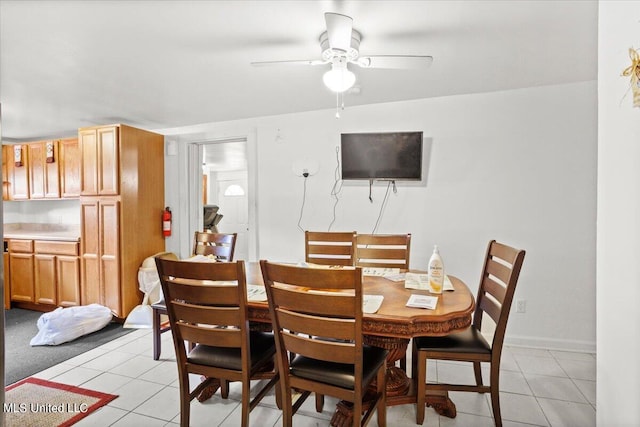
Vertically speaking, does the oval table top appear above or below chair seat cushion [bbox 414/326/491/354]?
above

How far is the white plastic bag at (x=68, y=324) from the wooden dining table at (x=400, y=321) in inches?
81.8

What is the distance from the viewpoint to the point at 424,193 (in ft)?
10.5

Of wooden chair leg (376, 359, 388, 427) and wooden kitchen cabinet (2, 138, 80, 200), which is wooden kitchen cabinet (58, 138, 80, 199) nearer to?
wooden kitchen cabinet (2, 138, 80, 200)

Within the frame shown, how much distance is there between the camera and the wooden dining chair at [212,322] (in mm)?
1588

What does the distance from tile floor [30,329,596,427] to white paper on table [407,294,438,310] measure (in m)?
0.77

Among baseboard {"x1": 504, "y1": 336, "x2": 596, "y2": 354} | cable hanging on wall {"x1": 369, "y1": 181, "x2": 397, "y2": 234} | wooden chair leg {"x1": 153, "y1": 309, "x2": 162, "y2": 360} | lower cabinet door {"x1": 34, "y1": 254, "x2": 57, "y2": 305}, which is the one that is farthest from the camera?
lower cabinet door {"x1": 34, "y1": 254, "x2": 57, "y2": 305}

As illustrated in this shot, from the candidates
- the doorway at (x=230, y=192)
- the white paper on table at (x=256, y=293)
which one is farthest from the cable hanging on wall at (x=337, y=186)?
the doorway at (x=230, y=192)

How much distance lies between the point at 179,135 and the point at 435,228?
3165 mm

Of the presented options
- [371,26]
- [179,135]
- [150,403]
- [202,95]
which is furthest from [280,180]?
[150,403]

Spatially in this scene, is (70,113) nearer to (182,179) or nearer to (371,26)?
(182,179)

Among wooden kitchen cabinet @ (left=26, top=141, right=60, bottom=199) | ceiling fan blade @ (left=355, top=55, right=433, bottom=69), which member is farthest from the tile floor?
wooden kitchen cabinet @ (left=26, top=141, right=60, bottom=199)

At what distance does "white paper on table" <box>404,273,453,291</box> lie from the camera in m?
1.94

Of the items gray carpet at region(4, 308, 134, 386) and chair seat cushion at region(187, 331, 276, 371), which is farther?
gray carpet at region(4, 308, 134, 386)

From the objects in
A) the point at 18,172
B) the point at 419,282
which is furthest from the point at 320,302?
the point at 18,172
